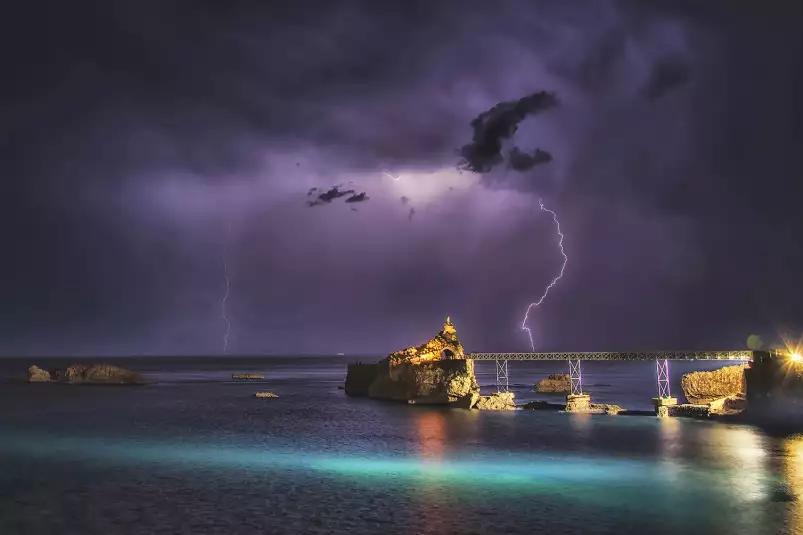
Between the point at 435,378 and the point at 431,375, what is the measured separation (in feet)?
3.52

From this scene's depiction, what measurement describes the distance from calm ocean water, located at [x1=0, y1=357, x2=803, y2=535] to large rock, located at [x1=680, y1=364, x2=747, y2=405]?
1876cm

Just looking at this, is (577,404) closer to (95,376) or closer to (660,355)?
(660,355)

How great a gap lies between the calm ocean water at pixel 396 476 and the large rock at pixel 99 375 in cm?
9304

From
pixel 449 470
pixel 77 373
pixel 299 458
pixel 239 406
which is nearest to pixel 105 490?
pixel 299 458

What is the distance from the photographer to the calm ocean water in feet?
105

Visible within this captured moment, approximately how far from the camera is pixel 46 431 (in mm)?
70625

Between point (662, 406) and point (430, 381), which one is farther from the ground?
point (430, 381)

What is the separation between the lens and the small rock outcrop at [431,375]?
10462 cm

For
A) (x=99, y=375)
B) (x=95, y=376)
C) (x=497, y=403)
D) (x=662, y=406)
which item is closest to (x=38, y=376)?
(x=95, y=376)

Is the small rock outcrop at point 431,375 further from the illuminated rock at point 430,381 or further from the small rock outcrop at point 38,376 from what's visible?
the small rock outcrop at point 38,376

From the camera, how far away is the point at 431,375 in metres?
109

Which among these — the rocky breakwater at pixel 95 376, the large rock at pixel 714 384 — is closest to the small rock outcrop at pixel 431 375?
the large rock at pixel 714 384

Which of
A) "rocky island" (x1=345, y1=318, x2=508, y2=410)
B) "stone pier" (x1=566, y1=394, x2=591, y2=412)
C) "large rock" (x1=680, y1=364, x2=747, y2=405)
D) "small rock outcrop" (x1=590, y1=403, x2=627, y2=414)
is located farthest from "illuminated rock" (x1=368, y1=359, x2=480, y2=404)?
"large rock" (x1=680, y1=364, x2=747, y2=405)

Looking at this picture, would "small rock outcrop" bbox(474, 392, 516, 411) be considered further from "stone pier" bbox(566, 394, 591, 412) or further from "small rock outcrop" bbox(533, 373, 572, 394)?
"small rock outcrop" bbox(533, 373, 572, 394)
